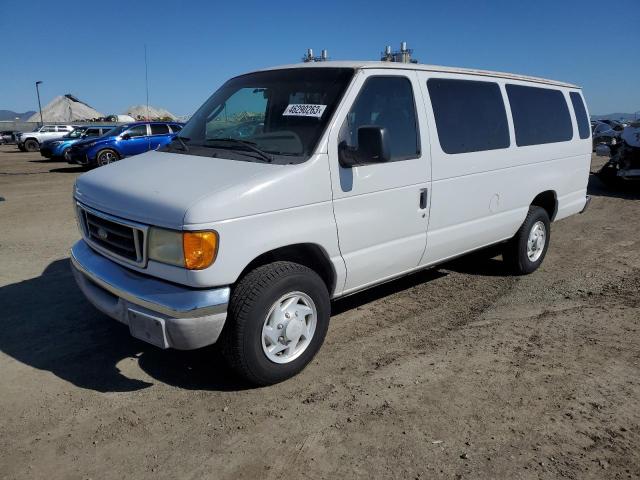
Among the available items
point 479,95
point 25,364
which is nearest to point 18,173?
point 25,364

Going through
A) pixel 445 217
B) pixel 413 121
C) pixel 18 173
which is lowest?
pixel 18 173

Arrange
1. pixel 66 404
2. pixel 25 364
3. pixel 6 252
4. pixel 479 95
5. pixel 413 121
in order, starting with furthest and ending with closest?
pixel 6 252, pixel 479 95, pixel 413 121, pixel 25 364, pixel 66 404

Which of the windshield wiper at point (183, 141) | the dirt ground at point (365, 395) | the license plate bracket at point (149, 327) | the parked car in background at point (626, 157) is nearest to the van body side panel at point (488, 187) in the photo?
the dirt ground at point (365, 395)

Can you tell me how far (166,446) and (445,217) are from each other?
9.29ft

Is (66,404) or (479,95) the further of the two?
(479,95)

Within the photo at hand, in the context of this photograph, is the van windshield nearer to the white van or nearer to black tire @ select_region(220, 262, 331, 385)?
the white van

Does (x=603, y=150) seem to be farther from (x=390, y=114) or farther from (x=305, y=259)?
(x=305, y=259)

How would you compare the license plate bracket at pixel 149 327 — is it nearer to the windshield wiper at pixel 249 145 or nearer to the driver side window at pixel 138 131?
the windshield wiper at pixel 249 145

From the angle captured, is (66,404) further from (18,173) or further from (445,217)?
(18,173)

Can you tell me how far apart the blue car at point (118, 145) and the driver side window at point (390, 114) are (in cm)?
1367

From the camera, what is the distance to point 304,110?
3.69 metres

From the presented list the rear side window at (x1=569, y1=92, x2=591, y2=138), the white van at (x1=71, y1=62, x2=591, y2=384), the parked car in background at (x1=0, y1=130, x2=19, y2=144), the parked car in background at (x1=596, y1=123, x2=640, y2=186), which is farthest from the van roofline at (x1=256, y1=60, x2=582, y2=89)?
the parked car in background at (x1=0, y1=130, x2=19, y2=144)

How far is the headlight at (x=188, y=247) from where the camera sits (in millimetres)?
2885

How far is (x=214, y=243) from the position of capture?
2.93 m
